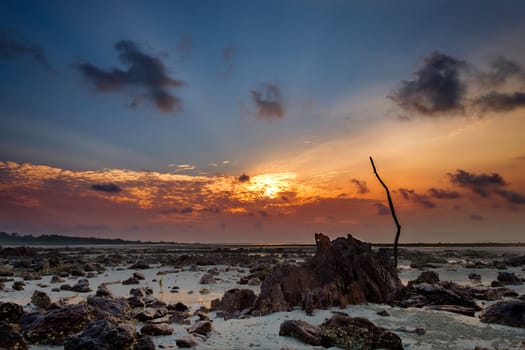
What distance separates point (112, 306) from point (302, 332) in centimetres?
755

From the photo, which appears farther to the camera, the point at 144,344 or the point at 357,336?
the point at 357,336

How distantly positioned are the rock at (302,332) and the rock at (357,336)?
8.3 inches

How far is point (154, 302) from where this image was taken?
56.6 feet

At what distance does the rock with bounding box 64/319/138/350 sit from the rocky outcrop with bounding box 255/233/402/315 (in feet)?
23.0

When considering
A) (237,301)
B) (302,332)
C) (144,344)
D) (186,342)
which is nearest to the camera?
(144,344)

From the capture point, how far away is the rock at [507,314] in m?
13.3

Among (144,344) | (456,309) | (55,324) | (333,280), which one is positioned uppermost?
(333,280)

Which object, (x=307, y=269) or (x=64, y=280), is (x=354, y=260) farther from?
(x=64, y=280)

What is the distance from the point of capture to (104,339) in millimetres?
8930

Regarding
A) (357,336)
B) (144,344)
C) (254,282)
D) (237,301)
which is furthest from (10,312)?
(254,282)

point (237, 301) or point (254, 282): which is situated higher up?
point (237, 301)

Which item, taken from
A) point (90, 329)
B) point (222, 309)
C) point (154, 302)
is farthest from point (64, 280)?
point (90, 329)

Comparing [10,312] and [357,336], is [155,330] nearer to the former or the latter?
[10,312]

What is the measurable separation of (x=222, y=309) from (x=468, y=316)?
10.6m
